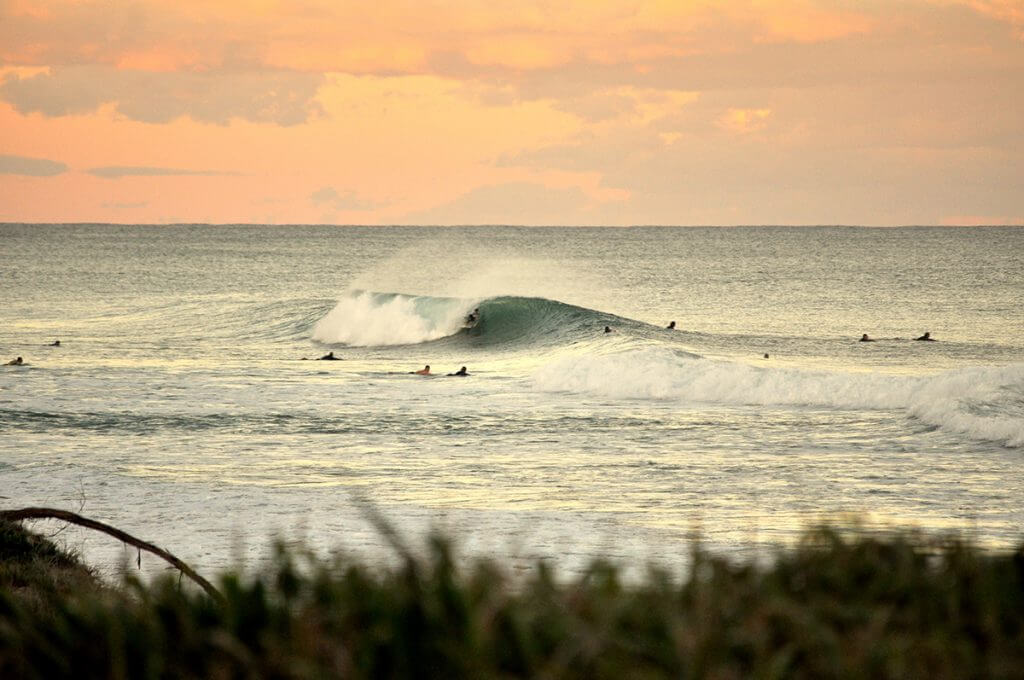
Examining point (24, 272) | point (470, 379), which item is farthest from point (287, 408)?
point (24, 272)

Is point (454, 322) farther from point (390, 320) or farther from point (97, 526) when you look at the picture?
point (97, 526)

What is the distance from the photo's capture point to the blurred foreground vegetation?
5.12ft

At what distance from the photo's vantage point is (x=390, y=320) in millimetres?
41406

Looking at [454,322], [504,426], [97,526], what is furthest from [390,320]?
[97,526]

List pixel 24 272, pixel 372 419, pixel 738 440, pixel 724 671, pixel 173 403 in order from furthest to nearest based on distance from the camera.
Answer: pixel 24 272
pixel 173 403
pixel 372 419
pixel 738 440
pixel 724 671

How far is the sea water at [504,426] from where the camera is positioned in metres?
11.0

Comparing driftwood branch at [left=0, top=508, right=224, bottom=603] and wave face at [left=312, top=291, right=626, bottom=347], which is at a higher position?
driftwood branch at [left=0, top=508, right=224, bottom=603]

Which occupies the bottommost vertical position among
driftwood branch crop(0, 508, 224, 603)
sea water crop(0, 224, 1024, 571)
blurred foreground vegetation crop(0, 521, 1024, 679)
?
sea water crop(0, 224, 1024, 571)

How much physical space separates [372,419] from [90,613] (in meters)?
17.6

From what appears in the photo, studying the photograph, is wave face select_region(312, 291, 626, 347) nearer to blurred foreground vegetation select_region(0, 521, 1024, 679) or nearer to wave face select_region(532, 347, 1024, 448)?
wave face select_region(532, 347, 1024, 448)

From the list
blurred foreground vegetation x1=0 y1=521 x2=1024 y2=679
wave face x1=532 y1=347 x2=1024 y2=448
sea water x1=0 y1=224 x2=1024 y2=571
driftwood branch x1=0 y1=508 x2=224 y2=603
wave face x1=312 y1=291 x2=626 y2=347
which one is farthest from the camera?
wave face x1=312 y1=291 x2=626 y2=347

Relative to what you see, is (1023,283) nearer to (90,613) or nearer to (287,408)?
(287,408)

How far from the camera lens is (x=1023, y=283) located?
73.0 m

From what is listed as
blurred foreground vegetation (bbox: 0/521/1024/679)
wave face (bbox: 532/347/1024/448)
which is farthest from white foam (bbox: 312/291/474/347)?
blurred foreground vegetation (bbox: 0/521/1024/679)
